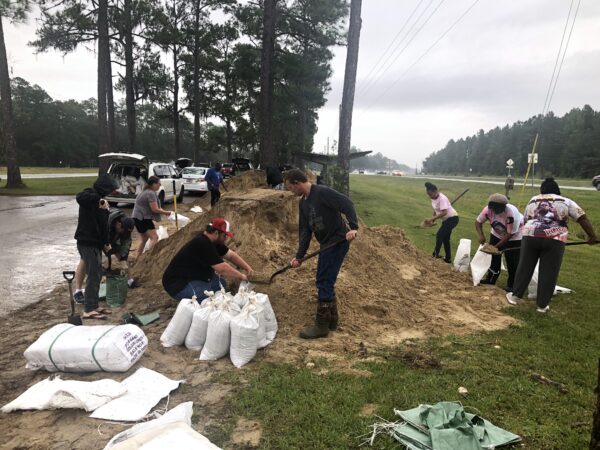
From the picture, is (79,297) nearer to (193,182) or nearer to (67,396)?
(67,396)

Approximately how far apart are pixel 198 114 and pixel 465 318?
28145 mm

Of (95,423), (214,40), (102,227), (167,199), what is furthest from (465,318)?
(214,40)

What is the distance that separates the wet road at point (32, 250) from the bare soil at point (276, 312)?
49 cm

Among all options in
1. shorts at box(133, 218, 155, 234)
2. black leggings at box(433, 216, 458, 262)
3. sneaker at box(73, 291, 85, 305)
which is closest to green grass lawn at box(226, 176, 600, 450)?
sneaker at box(73, 291, 85, 305)

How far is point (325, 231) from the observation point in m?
4.60

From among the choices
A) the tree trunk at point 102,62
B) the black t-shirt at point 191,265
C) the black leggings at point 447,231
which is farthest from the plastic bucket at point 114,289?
the tree trunk at point 102,62

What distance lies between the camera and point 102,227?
509cm

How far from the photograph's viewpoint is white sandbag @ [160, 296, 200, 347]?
4.24 meters

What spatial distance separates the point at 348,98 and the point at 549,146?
239 ft

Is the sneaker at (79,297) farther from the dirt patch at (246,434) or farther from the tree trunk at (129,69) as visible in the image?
the tree trunk at (129,69)

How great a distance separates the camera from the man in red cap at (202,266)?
475cm

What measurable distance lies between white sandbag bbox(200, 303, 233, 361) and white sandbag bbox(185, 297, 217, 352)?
0.11m

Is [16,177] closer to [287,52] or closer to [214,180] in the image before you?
[214,180]

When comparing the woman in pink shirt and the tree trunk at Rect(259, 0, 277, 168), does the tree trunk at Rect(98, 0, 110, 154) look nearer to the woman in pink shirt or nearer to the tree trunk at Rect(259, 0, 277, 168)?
the tree trunk at Rect(259, 0, 277, 168)
